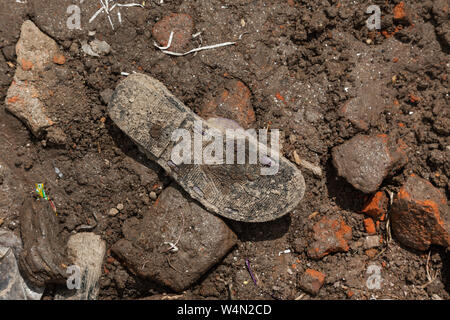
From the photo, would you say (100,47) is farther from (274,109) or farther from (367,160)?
(367,160)

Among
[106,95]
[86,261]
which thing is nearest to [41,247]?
[86,261]

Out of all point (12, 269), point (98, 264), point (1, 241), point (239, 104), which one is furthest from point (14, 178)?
point (239, 104)

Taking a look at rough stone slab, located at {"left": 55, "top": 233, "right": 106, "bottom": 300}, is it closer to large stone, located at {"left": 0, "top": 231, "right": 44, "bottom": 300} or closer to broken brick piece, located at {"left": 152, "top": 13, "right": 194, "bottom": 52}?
large stone, located at {"left": 0, "top": 231, "right": 44, "bottom": 300}

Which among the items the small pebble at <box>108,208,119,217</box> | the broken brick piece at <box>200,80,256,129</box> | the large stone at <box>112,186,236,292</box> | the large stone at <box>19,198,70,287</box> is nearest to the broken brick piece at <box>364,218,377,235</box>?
the large stone at <box>112,186,236,292</box>

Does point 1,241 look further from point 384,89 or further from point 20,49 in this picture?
point 384,89

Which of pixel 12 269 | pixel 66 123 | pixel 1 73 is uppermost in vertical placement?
pixel 1 73

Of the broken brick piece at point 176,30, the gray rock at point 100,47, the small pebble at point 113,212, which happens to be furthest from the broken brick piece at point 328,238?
the gray rock at point 100,47
